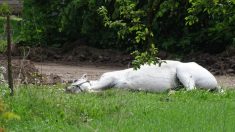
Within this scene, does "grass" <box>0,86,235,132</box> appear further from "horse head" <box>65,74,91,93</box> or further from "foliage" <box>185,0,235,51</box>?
"foliage" <box>185,0,235,51</box>

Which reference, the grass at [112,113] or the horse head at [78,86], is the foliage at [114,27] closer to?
the horse head at [78,86]

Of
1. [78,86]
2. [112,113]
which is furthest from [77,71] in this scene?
[112,113]

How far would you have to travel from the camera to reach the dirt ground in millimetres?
15986

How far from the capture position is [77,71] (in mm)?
18172

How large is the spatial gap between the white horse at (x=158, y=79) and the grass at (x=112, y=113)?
209 cm

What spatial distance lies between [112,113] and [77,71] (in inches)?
365

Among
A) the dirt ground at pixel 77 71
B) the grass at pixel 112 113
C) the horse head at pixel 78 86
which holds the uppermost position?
the grass at pixel 112 113

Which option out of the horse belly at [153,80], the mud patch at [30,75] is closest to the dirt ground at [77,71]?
the mud patch at [30,75]

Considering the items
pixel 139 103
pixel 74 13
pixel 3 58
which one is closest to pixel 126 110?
pixel 139 103

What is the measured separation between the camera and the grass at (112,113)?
7918mm

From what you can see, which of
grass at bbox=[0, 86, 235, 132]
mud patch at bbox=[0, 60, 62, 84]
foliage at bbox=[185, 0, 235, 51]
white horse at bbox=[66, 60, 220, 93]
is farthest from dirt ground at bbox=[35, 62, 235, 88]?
grass at bbox=[0, 86, 235, 132]

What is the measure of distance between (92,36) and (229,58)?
5.59 metres

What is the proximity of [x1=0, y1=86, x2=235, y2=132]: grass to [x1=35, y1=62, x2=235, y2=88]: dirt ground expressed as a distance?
16.8ft

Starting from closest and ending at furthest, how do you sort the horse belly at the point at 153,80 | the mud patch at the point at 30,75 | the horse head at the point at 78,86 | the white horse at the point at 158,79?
the horse head at the point at 78,86 < the mud patch at the point at 30,75 < the white horse at the point at 158,79 < the horse belly at the point at 153,80
